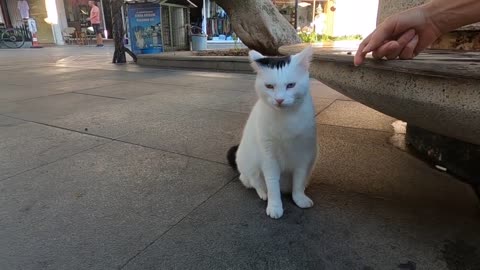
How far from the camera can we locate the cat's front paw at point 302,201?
2.03 m

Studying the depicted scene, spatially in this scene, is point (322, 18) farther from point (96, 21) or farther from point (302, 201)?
point (302, 201)

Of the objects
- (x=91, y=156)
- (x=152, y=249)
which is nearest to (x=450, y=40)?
(x=152, y=249)

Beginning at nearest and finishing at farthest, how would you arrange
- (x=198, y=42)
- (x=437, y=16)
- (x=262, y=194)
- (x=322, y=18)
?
(x=437, y=16)
(x=262, y=194)
(x=198, y=42)
(x=322, y=18)

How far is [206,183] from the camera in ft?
7.73

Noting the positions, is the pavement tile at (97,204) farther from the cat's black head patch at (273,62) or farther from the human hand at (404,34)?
the human hand at (404,34)

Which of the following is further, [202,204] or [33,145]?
[33,145]

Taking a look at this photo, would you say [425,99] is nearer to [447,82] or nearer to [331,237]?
[447,82]

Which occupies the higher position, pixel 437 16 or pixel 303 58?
pixel 437 16

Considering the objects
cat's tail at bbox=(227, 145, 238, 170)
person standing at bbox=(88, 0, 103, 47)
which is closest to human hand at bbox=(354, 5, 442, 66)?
cat's tail at bbox=(227, 145, 238, 170)

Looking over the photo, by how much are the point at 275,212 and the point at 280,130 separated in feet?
1.62

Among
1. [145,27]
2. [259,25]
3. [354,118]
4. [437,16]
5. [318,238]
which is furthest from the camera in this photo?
[145,27]

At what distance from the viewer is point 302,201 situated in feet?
6.68

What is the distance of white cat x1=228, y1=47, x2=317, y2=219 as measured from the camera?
1.76 meters

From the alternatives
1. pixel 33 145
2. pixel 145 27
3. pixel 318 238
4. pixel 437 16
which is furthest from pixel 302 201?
pixel 145 27
